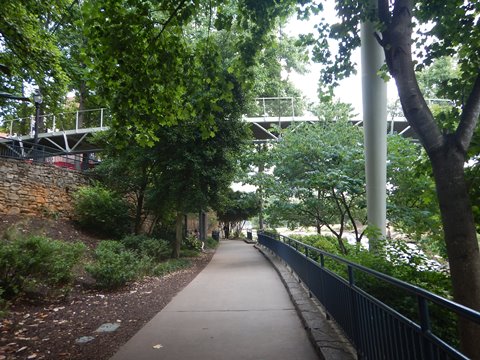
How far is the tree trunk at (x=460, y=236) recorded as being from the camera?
295 centimetres

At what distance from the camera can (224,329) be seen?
5.09m

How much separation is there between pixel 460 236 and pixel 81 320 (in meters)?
5.70

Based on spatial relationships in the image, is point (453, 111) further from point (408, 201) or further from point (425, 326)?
point (408, 201)

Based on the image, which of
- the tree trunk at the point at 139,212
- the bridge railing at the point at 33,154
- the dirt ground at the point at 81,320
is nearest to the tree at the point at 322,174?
the dirt ground at the point at 81,320

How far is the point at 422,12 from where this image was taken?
4.50m

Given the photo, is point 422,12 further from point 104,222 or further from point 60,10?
point 104,222

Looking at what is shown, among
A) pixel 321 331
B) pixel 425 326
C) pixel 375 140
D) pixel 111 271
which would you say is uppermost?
pixel 375 140

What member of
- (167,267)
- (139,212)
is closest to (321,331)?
(167,267)

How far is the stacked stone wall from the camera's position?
12.9m

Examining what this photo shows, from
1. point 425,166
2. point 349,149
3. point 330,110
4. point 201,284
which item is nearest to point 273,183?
point 349,149

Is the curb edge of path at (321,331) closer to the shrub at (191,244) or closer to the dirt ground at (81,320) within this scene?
the dirt ground at (81,320)

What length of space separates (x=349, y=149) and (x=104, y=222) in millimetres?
10885

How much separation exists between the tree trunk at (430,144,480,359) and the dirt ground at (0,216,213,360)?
3876mm

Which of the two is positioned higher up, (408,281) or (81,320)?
(408,281)
